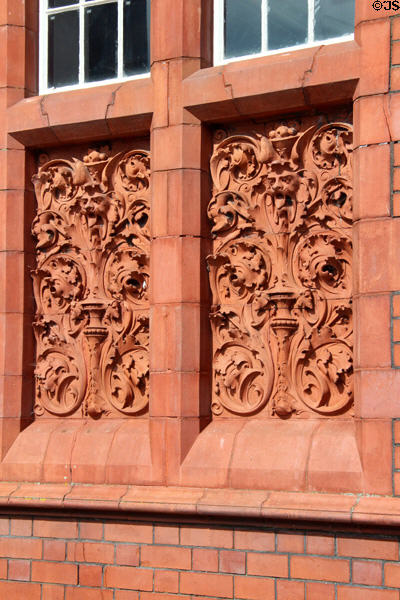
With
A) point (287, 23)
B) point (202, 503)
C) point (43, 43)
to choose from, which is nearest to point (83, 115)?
point (43, 43)

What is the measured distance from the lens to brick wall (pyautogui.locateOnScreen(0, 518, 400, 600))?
345 inches

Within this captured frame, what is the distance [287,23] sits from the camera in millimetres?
9906

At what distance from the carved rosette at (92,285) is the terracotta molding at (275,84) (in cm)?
87

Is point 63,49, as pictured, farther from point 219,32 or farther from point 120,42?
point 219,32

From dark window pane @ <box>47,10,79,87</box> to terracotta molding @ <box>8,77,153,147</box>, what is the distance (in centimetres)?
25

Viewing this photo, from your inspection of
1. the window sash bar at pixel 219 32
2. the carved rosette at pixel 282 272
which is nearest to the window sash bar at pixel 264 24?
the window sash bar at pixel 219 32

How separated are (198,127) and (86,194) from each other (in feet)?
4.24

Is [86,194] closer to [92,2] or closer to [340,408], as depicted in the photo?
[92,2]

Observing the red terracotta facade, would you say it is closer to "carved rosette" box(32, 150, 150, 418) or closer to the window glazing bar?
"carved rosette" box(32, 150, 150, 418)

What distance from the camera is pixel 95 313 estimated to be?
10.4 meters

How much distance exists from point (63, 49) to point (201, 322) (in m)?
3.11

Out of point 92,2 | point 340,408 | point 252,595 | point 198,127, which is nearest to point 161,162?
point 198,127

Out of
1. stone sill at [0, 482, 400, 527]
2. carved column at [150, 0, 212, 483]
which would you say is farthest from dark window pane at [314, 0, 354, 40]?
stone sill at [0, 482, 400, 527]

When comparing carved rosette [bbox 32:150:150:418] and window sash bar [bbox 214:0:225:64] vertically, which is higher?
window sash bar [bbox 214:0:225:64]
